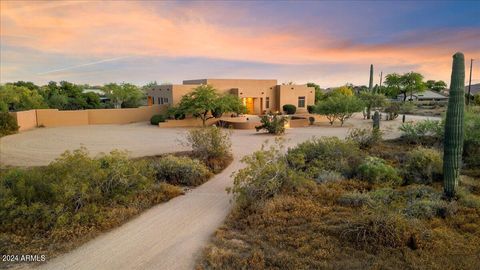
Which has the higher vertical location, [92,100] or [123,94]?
[123,94]

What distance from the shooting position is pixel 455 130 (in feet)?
26.3

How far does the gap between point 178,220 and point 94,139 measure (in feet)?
50.2

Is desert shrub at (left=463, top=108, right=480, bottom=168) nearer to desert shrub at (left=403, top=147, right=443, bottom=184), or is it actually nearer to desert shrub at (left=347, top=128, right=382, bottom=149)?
desert shrub at (left=403, top=147, right=443, bottom=184)

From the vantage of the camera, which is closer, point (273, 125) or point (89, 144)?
point (89, 144)

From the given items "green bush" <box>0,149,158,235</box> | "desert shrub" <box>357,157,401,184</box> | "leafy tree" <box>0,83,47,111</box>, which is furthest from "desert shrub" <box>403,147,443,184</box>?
"leafy tree" <box>0,83,47,111</box>

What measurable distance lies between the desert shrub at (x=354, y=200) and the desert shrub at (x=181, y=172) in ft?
15.6

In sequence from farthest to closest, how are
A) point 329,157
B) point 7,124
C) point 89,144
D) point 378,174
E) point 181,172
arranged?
1. point 7,124
2. point 89,144
3. point 329,157
4. point 181,172
5. point 378,174

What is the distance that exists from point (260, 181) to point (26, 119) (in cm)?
2605

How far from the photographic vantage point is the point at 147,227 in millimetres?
6824

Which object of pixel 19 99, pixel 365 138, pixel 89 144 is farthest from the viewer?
pixel 19 99

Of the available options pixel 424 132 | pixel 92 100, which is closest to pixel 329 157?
pixel 424 132

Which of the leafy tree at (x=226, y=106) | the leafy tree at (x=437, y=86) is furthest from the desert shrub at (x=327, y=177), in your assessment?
the leafy tree at (x=437, y=86)

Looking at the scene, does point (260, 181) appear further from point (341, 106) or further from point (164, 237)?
point (341, 106)

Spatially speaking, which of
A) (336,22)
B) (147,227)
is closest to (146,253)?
(147,227)
